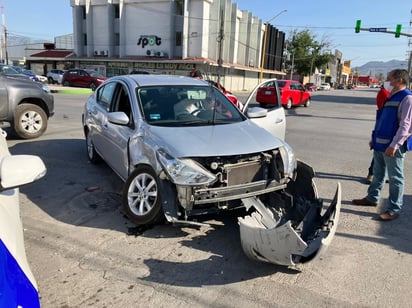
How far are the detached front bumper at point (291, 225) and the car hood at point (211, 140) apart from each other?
0.57 m

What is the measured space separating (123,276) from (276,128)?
4.05 metres

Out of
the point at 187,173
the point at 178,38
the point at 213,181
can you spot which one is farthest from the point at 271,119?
the point at 178,38

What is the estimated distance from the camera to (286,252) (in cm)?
303

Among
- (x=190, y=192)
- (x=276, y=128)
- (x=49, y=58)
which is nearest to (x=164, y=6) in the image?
(x=49, y=58)

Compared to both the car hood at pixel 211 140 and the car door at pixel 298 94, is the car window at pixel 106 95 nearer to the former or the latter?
the car hood at pixel 211 140

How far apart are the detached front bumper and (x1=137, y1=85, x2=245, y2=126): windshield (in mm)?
1292

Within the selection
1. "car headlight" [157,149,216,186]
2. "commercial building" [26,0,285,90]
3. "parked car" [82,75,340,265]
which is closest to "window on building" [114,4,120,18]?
"commercial building" [26,0,285,90]

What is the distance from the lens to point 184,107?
4.80 m

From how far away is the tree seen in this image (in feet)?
236

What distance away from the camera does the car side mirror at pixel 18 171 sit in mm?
2062

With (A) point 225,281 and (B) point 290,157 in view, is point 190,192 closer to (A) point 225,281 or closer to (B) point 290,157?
(A) point 225,281

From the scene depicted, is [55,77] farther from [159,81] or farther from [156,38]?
[159,81]

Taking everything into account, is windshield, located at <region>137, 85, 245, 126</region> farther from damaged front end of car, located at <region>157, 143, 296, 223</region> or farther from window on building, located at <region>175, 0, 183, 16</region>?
window on building, located at <region>175, 0, 183, 16</region>

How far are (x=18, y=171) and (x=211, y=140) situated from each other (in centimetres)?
216
